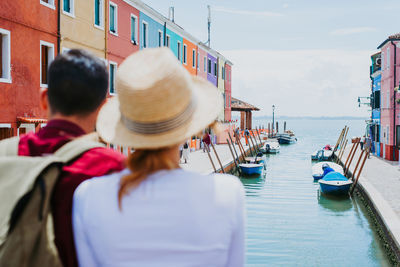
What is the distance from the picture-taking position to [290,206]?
1589cm

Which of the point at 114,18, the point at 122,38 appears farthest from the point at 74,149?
the point at 122,38

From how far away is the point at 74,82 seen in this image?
1.59 metres

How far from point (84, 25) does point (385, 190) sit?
10.9 m

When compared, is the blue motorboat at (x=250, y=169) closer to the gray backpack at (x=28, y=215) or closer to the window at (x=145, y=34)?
the window at (x=145, y=34)

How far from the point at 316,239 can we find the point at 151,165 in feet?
36.1

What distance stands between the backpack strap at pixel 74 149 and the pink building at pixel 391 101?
23.9 m

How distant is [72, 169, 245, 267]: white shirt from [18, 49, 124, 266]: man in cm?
11

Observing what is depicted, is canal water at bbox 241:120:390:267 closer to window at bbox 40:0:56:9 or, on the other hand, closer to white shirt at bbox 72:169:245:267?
window at bbox 40:0:56:9

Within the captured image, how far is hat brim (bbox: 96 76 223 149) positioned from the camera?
1384 mm

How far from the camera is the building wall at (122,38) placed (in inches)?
658

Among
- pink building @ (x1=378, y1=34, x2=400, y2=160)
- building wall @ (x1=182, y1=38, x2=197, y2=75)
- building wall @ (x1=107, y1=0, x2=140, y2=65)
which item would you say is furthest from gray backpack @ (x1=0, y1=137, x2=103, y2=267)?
building wall @ (x1=182, y1=38, x2=197, y2=75)

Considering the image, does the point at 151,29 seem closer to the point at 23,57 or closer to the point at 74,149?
the point at 23,57

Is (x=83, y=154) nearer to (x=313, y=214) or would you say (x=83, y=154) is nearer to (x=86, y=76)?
(x=86, y=76)

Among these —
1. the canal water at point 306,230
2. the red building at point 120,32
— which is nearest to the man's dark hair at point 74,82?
the canal water at point 306,230
